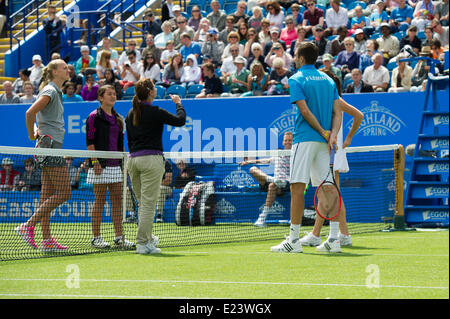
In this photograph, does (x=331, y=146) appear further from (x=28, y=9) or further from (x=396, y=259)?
(x=28, y=9)

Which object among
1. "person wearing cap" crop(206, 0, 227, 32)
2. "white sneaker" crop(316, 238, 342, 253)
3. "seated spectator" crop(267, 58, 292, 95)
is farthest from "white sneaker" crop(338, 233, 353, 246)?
"person wearing cap" crop(206, 0, 227, 32)

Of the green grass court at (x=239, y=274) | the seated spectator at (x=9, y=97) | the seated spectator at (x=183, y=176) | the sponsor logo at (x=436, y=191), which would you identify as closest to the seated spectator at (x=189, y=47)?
the seated spectator at (x=9, y=97)

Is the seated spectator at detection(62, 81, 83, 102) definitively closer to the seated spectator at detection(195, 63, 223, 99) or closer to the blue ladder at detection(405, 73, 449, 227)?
the seated spectator at detection(195, 63, 223, 99)

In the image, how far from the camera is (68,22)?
24938 millimetres

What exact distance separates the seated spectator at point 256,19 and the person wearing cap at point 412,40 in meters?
4.10

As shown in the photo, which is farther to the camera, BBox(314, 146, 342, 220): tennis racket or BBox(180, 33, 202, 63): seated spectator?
BBox(180, 33, 202, 63): seated spectator

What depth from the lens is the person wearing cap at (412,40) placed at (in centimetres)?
1703

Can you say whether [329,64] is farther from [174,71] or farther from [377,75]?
[174,71]

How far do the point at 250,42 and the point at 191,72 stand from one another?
154 centimetres

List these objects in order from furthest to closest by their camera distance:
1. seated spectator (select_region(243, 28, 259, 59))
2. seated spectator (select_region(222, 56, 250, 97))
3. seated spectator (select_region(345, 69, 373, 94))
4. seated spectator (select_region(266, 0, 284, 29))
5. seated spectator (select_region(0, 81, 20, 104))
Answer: seated spectator (select_region(266, 0, 284, 29))
seated spectator (select_region(0, 81, 20, 104))
seated spectator (select_region(243, 28, 259, 59))
seated spectator (select_region(222, 56, 250, 97))
seated spectator (select_region(345, 69, 373, 94))

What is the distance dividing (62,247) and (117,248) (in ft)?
2.31

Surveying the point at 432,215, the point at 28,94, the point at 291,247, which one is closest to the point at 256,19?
the point at 28,94

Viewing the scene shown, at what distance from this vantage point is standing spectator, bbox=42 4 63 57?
2455 centimetres

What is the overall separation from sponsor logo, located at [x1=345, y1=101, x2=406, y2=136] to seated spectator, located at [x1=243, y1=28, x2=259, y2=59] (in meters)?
4.70
